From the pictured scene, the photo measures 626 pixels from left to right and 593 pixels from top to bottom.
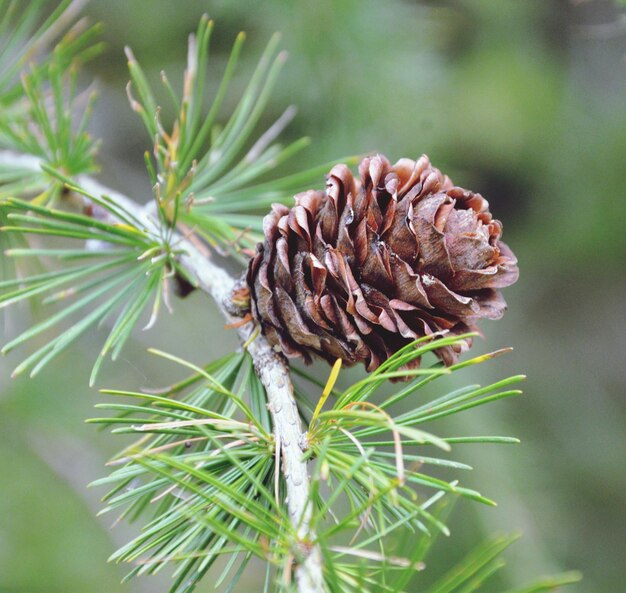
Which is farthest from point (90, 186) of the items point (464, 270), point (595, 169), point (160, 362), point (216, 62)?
point (595, 169)

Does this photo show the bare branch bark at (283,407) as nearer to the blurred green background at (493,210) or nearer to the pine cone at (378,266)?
the pine cone at (378,266)

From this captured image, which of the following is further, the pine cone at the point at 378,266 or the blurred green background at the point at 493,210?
the blurred green background at the point at 493,210

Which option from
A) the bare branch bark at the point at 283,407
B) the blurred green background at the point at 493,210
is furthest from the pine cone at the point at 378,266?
the blurred green background at the point at 493,210

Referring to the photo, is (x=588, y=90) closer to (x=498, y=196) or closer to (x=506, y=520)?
(x=498, y=196)

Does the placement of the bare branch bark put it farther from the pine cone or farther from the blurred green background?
the blurred green background

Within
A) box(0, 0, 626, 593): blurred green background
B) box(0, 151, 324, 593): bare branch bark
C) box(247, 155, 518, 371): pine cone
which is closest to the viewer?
box(0, 151, 324, 593): bare branch bark

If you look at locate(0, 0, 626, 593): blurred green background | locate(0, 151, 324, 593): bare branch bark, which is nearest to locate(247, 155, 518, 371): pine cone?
locate(0, 151, 324, 593): bare branch bark
